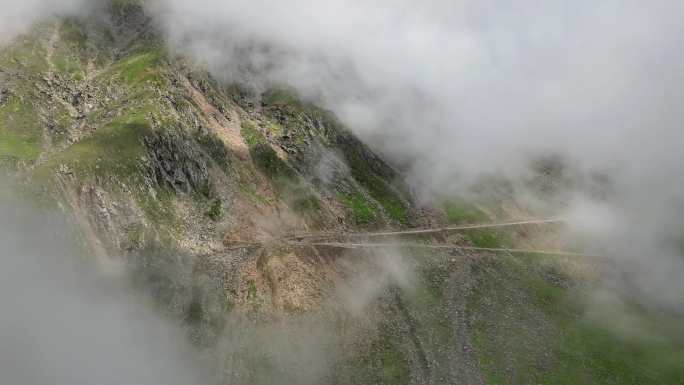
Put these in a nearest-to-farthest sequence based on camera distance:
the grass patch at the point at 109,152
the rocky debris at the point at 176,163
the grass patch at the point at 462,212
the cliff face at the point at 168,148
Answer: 1. the grass patch at the point at 109,152
2. the cliff face at the point at 168,148
3. the rocky debris at the point at 176,163
4. the grass patch at the point at 462,212

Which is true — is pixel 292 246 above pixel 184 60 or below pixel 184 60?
below

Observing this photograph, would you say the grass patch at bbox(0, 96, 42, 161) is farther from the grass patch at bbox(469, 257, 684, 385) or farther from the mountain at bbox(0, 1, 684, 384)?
the grass patch at bbox(469, 257, 684, 385)

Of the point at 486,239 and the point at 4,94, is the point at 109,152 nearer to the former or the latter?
the point at 4,94

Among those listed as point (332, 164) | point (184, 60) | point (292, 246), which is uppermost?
point (184, 60)

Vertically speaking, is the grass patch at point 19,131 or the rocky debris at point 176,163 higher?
the rocky debris at point 176,163

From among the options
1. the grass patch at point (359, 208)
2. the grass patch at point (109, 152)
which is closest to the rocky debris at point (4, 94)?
the grass patch at point (109, 152)

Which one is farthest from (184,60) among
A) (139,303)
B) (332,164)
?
(139,303)

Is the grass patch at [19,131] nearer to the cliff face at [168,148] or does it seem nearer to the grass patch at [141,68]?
the cliff face at [168,148]

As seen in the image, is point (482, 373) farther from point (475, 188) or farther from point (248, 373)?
point (475, 188)
